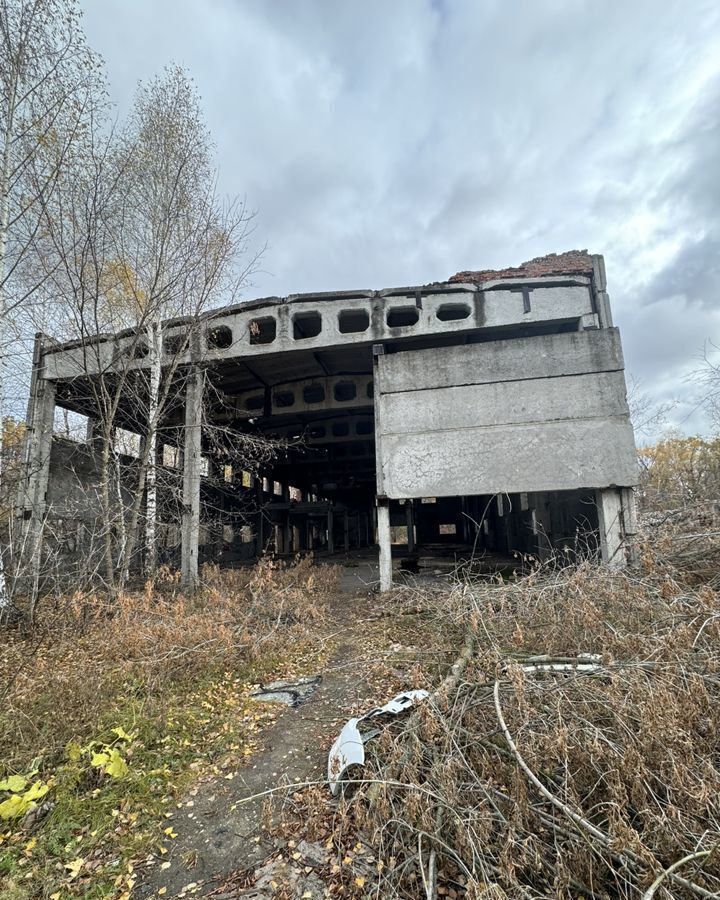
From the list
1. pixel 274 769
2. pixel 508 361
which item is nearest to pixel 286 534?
pixel 508 361

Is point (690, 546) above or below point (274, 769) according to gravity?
above

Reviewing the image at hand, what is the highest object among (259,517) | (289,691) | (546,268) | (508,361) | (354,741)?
(546,268)

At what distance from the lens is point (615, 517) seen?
8320mm

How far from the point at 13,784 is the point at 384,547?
6996 millimetres

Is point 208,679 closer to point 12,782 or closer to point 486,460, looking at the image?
point 12,782

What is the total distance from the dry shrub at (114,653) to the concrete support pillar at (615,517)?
18.8 ft

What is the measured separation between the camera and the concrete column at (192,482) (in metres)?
10.3

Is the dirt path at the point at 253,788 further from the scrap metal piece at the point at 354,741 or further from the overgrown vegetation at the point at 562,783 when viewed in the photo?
the overgrown vegetation at the point at 562,783

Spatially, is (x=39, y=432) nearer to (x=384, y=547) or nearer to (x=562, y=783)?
(x=384, y=547)

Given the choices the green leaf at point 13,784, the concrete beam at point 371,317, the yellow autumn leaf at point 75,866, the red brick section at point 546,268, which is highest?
the red brick section at point 546,268

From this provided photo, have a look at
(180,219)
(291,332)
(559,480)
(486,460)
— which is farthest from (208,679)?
(180,219)

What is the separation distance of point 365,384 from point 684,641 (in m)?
11.4

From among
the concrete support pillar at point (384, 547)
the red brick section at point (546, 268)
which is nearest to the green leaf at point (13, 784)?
the concrete support pillar at point (384, 547)

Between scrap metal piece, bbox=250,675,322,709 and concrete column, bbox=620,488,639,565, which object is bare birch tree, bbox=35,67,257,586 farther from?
concrete column, bbox=620,488,639,565
